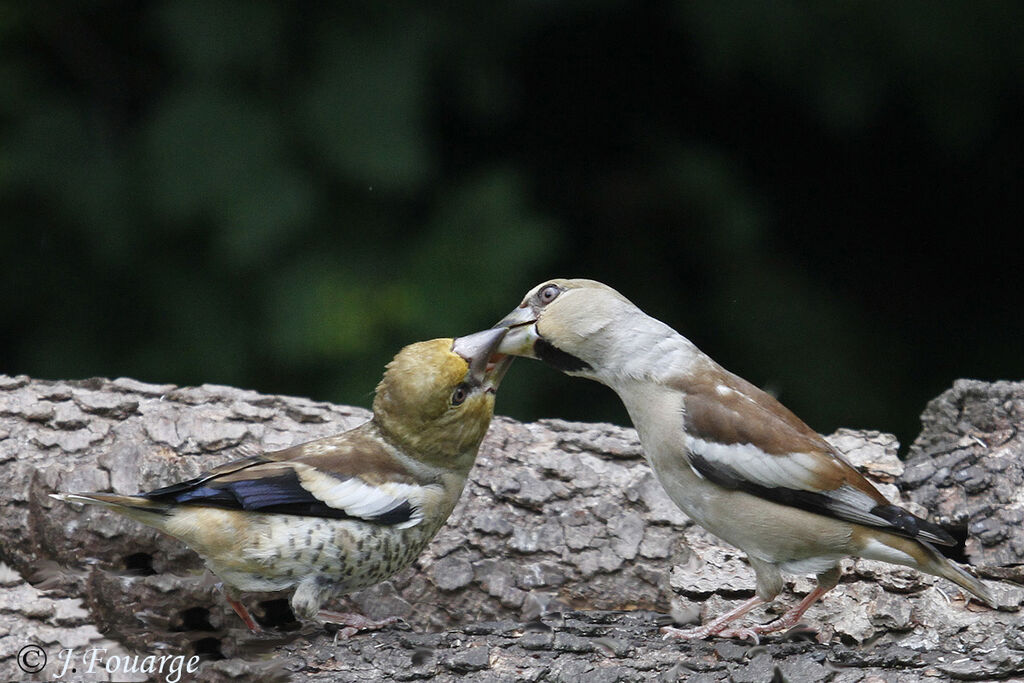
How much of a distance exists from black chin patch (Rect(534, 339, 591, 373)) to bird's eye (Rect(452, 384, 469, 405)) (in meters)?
0.30

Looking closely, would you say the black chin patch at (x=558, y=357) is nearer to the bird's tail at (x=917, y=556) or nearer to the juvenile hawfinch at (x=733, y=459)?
the juvenile hawfinch at (x=733, y=459)

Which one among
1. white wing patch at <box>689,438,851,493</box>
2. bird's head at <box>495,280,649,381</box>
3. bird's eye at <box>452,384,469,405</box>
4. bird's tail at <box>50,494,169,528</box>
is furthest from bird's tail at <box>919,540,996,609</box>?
bird's tail at <box>50,494,169,528</box>

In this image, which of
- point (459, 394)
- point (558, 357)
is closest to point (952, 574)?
point (558, 357)

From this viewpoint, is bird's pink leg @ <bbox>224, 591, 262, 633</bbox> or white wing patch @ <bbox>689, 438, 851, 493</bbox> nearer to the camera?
white wing patch @ <bbox>689, 438, 851, 493</bbox>

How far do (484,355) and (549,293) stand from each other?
33 cm

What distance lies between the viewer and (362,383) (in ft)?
19.2

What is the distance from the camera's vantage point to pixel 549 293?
4.07m

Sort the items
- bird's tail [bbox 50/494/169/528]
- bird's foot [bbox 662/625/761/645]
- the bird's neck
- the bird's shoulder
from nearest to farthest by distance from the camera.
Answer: bird's tail [bbox 50/494/169/528]
the bird's shoulder
bird's foot [bbox 662/625/761/645]
the bird's neck

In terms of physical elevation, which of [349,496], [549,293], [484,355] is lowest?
[349,496]

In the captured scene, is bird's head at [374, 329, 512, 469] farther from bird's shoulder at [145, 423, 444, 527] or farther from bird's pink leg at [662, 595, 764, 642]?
bird's pink leg at [662, 595, 764, 642]

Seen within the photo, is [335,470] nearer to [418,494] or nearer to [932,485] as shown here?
[418,494]

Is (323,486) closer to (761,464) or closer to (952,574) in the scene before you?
(761,464)

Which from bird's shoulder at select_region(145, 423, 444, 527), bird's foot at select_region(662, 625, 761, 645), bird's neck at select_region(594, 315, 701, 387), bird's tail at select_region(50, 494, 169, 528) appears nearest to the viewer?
bird's tail at select_region(50, 494, 169, 528)

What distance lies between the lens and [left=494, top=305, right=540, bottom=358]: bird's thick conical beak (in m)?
4.05
